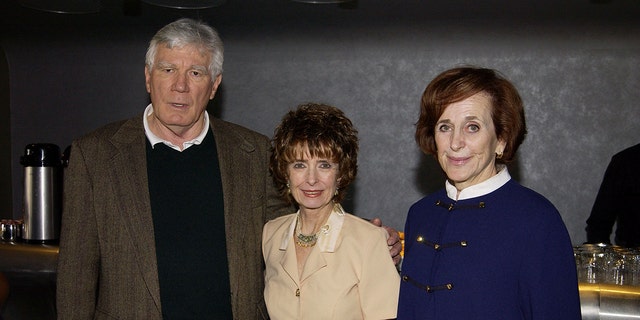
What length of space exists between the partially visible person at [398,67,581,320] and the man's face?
882mm

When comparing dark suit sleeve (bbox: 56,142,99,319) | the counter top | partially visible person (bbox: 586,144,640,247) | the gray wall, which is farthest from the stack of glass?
the gray wall

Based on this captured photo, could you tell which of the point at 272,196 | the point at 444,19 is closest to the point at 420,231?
the point at 272,196

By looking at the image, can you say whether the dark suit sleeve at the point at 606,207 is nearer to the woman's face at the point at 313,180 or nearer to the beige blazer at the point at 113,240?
the woman's face at the point at 313,180

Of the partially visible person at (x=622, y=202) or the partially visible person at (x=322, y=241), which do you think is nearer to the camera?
the partially visible person at (x=322, y=241)

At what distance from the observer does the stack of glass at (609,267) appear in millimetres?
2859

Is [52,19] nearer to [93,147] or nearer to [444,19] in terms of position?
[444,19]

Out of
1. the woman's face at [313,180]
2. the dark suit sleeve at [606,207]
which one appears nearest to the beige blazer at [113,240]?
the woman's face at [313,180]

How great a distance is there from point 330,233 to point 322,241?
0.14ft

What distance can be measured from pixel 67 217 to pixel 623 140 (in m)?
5.40

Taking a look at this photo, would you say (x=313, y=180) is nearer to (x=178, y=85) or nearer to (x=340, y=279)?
(x=340, y=279)

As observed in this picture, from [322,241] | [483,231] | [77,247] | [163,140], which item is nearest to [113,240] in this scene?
[77,247]

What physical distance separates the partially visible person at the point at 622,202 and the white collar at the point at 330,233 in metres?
2.67

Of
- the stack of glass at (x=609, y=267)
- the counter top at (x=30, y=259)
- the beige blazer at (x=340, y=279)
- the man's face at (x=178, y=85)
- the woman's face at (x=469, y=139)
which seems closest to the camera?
the woman's face at (x=469, y=139)

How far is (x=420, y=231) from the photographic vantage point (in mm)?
2375
